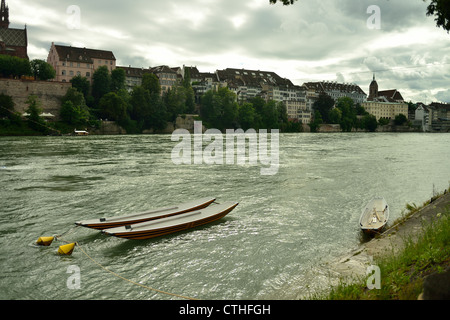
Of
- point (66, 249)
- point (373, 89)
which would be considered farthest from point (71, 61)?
point (373, 89)

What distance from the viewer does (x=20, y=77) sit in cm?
7956

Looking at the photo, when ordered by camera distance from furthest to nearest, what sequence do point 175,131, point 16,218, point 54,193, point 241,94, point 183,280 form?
1. point 241,94
2. point 175,131
3. point 54,193
4. point 16,218
5. point 183,280

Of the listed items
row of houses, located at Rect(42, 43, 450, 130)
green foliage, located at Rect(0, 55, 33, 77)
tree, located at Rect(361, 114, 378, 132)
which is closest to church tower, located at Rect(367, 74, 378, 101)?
row of houses, located at Rect(42, 43, 450, 130)

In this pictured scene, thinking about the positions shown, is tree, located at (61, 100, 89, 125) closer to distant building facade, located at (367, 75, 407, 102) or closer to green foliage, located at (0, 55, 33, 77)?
green foliage, located at (0, 55, 33, 77)

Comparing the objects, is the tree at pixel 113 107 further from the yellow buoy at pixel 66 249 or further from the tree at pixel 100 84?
the yellow buoy at pixel 66 249

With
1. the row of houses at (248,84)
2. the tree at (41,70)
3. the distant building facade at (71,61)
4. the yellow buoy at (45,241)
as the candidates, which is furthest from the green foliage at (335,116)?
the yellow buoy at (45,241)

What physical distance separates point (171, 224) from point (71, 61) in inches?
3817

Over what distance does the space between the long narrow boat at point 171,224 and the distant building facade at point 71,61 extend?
93.3 m

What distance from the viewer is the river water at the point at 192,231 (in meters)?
7.62

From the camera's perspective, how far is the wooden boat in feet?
34.6

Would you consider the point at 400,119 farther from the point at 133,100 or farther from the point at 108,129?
A: the point at 108,129
